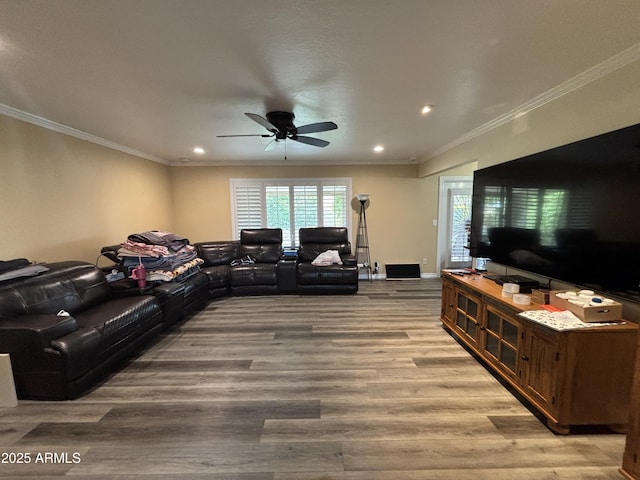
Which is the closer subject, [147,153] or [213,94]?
[213,94]

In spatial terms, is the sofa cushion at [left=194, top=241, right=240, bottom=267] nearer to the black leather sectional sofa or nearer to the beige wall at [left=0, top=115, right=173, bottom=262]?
the black leather sectional sofa

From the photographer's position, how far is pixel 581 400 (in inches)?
67.5

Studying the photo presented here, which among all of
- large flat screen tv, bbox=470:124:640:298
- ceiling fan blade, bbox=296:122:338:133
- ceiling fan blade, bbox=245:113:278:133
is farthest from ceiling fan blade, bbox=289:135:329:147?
large flat screen tv, bbox=470:124:640:298

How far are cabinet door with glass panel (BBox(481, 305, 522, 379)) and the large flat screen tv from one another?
545mm

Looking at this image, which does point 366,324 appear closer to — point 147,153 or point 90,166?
point 90,166

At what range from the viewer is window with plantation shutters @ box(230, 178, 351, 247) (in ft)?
19.2

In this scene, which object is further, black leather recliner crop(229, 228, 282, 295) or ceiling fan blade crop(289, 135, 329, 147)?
black leather recliner crop(229, 228, 282, 295)

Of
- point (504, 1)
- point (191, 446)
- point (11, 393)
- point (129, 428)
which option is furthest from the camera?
point (11, 393)

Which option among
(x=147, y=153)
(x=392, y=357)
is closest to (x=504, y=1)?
(x=392, y=357)

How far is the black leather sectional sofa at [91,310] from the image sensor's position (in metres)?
2.02

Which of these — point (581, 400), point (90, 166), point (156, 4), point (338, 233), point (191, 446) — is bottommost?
point (191, 446)

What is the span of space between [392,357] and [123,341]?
2630mm

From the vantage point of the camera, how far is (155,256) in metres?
3.45

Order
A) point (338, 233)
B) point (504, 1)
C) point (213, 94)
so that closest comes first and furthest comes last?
1. point (504, 1)
2. point (213, 94)
3. point (338, 233)
